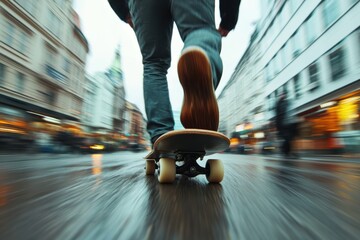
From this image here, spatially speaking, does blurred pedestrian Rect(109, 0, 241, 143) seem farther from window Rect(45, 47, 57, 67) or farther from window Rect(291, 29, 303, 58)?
window Rect(45, 47, 57, 67)

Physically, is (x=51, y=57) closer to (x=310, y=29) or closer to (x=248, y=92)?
(x=310, y=29)

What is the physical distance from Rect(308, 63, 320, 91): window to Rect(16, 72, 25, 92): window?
13.1 meters

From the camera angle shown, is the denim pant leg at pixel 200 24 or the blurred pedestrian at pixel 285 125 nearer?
the denim pant leg at pixel 200 24

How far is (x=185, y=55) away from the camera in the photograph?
2.67ft

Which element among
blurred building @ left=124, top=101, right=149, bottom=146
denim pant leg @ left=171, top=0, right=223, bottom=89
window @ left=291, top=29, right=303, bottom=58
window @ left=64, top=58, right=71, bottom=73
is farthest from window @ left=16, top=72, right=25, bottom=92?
blurred building @ left=124, top=101, right=149, bottom=146

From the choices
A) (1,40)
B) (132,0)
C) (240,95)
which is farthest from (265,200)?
(240,95)

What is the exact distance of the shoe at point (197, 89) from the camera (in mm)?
815

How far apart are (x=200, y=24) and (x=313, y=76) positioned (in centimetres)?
1076

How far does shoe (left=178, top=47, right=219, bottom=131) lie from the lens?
2.67 feet

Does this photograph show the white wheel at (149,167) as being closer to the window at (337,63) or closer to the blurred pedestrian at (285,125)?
the blurred pedestrian at (285,125)

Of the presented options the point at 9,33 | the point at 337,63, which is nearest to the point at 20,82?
the point at 9,33

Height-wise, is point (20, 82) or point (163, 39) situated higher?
point (20, 82)

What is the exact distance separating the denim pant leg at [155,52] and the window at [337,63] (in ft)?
28.9

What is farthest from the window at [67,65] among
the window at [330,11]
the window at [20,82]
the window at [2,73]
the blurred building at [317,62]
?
the window at [330,11]
